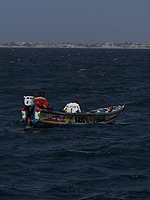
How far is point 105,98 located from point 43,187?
22843mm

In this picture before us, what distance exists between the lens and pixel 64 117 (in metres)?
25.2

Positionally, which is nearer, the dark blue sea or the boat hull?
the dark blue sea

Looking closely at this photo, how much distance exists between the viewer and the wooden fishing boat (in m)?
24.2

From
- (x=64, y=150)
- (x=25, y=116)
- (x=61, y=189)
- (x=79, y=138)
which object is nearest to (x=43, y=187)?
(x=61, y=189)

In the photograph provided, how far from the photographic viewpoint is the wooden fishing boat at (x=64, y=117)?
Answer: 24.2 metres

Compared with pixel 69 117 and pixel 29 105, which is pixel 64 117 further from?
pixel 29 105

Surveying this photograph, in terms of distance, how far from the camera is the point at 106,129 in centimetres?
2456

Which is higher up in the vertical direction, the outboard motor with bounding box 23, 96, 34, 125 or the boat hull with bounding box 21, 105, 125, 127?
the outboard motor with bounding box 23, 96, 34, 125

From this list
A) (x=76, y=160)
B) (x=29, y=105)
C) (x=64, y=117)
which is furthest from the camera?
(x=64, y=117)

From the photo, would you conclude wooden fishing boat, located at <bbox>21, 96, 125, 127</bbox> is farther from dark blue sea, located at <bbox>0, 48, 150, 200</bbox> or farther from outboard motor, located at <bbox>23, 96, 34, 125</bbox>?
dark blue sea, located at <bbox>0, 48, 150, 200</bbox>

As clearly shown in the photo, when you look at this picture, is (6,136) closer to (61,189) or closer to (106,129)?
(106,129)

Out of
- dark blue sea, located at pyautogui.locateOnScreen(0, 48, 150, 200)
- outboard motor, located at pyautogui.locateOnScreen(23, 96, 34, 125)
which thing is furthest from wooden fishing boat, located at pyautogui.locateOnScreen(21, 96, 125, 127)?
dark blue sea, located at pyautogui.locateOnScreen(0, 48, 150, 200)

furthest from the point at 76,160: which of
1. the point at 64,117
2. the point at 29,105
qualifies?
the point at 64,117

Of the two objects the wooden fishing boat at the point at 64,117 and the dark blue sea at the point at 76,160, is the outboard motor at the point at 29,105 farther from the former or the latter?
the dark blue sea at the point at 76,160
